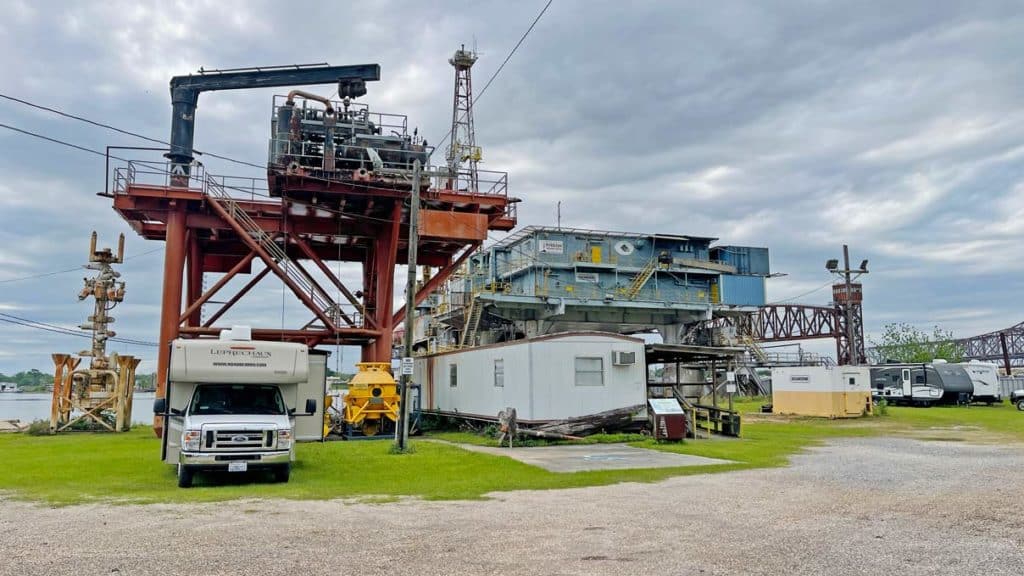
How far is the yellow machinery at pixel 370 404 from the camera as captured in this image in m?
26.0

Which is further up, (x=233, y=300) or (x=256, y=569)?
(x=233, y=300)

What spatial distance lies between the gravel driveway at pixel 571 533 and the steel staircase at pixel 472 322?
1365 inches

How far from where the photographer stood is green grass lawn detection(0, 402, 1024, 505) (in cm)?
1323

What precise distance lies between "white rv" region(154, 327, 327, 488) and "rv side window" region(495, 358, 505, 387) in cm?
1018

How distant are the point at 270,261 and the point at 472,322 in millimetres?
19634

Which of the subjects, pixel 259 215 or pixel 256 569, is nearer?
pixel 256 569

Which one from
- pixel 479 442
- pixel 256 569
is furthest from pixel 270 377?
pixel 479 442

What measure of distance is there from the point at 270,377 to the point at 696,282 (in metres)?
47.2

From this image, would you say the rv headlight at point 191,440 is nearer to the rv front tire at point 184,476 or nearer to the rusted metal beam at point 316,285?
the rv front tire at point 184,476

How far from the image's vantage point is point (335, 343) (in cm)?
3378

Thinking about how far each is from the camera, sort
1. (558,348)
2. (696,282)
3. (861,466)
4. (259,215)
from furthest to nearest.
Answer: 1. (696,282)
2. (259,215)
3. (558,348)
4. (861,466)

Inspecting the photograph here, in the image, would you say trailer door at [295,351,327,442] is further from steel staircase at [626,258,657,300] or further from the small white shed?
steel staircase at [626,258,657,300]

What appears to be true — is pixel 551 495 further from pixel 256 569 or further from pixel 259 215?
pixel 259 215

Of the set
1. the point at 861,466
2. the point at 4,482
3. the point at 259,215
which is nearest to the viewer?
the point at 4,482
